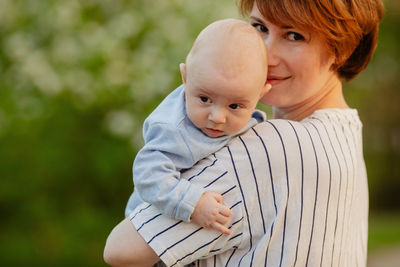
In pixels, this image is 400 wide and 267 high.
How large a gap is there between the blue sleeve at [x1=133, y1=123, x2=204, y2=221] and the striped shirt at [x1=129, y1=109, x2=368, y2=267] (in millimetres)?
45

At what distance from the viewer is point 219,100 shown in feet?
5.40

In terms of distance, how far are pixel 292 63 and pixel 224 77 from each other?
44 centimetres

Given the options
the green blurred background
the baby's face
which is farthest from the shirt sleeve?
the green blurred background

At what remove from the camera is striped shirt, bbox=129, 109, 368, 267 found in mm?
1670

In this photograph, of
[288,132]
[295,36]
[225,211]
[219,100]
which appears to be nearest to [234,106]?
[219,100]

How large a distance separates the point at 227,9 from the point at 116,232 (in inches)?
178

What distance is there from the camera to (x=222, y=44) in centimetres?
161

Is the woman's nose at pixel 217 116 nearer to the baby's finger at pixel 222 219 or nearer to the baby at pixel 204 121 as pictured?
the baby at pixel 204 121

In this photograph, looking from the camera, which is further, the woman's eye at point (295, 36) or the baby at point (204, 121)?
the woman's eye at point (295, 36)

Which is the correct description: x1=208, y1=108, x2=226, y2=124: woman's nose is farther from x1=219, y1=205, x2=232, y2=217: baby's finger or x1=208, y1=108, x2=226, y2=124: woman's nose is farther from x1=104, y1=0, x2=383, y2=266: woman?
x1=219, y1=205, x2=232, y2=217: baby's finger

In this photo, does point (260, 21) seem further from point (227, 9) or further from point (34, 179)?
A: point (34, 179)

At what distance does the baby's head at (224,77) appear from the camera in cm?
161

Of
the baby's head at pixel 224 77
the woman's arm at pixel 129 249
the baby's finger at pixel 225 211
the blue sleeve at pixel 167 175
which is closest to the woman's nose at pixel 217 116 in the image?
the baby's head at pixel 224 77

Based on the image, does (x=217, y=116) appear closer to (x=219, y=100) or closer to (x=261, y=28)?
(x=219, y=100)
